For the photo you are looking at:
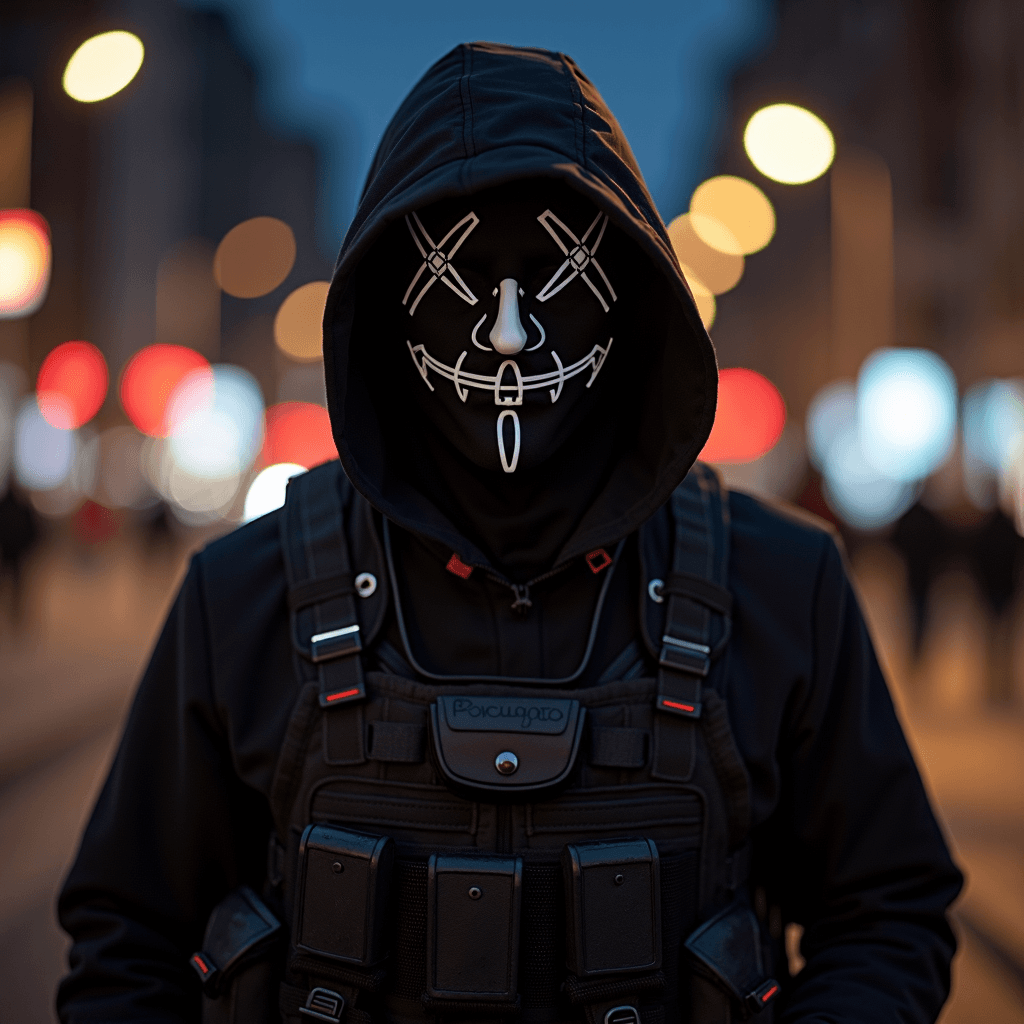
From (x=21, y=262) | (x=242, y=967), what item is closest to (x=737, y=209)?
(x=21, y=262)

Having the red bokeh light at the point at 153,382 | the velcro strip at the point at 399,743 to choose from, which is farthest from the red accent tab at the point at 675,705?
the red bokeh light at the point at 153,382

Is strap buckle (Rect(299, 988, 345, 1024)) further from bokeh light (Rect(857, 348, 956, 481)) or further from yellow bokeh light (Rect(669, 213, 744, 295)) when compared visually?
yellow bokeh light (Rect(669, 213, 744, 295))

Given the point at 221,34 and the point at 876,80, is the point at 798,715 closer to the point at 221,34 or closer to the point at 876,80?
the point at 876,80

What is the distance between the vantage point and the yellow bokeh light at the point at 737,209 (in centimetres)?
1744

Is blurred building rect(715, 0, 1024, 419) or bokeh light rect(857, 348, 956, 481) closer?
bokeh light rect(857, 348, 956, 481)

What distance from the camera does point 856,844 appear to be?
74.0 inches

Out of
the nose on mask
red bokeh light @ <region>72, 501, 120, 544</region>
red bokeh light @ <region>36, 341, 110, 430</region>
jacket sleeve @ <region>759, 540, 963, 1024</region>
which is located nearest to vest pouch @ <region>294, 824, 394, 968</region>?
jacket sleeve @ <region>759, 540, 963, 1024</region>

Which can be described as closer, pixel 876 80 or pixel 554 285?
pixel 554 285

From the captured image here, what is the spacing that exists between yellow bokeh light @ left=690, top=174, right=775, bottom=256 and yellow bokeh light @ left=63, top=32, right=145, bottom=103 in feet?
43.0

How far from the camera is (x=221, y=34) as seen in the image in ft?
256

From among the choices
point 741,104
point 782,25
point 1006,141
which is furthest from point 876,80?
point 741,104

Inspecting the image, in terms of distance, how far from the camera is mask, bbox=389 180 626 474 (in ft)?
6.42

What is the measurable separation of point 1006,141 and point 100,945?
32.0 metres

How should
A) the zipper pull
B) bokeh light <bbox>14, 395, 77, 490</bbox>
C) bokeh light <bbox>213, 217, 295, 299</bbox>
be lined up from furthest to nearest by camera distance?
bokeh light <bbox>213, 217, 295, 299</bbox>
bokeh light <bbox>14, 395, 77, 490</bbox>
the zipper pull
